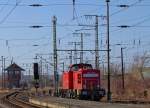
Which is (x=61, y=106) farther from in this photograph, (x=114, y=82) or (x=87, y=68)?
(x=114, y=82)

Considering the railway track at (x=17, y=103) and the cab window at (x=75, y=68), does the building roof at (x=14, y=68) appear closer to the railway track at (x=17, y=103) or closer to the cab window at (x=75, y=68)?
the railway track at (x=17, y=103)

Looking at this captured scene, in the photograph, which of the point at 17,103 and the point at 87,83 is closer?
the point at 17,103

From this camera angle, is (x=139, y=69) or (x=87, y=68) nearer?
(x=87, y=68)

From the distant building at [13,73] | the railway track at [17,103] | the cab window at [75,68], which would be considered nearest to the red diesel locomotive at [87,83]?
the cab window at [75,68]

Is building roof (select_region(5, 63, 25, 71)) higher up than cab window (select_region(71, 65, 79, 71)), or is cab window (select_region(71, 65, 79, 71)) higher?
cab window (select_region(71, 65, 79, 71))

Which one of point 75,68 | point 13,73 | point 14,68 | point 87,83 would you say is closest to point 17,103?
point 87,83

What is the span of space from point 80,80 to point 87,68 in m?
1.43

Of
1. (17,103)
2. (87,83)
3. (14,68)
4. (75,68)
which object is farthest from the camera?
(14,68)

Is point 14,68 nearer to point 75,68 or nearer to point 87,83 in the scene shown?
point 75,68

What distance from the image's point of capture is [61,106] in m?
35.5

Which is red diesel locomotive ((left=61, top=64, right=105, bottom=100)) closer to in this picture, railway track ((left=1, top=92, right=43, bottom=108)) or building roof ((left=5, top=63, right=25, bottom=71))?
railway track ((left=1, top=92, right=43, bottom=108))

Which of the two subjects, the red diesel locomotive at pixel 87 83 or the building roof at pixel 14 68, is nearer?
the red diesel locomotive at pixel 87 83

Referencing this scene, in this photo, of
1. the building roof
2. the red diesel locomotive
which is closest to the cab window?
the red diesel locomotive

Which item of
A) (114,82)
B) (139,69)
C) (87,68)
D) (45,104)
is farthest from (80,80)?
(139,69)
